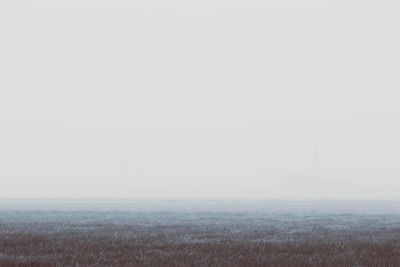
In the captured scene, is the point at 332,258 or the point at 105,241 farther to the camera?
the point at 105,241

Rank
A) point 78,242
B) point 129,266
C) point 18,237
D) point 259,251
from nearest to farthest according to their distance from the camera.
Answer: point 129,266
point 259,251
point 78,242
point 18,237

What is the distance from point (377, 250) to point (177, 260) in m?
6.90

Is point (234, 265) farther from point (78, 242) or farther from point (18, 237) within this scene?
point (18, 237)

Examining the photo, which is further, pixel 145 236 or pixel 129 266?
pixel 145 236

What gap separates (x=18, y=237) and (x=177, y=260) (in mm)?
10238

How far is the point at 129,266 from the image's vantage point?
678 inches

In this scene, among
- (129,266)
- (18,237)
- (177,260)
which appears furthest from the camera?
(18,237)

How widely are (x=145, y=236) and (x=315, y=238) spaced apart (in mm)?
6879

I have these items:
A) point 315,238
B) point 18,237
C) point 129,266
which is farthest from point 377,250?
point 18,237

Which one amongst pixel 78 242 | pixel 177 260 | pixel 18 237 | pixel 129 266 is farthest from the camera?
pixel 18 237

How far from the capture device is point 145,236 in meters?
28.1

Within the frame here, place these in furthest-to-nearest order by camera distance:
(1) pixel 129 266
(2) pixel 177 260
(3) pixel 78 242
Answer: (3) pixel 78 242, (2) pixel 177 260, (1) pixel 129 266

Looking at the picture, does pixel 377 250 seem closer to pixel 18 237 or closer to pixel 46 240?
pixel 46 240

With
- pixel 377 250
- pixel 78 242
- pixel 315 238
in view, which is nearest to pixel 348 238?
pixel 315 238
